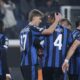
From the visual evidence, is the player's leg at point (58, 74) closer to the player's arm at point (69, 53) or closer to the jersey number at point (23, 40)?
the player's arm at point (69, 53)

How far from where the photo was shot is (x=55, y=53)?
10.1 m

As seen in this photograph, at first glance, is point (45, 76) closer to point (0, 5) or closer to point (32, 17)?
point (32, 17)

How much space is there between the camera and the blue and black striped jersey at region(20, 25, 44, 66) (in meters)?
10.2

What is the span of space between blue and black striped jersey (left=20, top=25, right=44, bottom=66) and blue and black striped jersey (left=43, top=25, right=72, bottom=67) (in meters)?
0.18

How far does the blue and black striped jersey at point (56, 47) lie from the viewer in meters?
10.1

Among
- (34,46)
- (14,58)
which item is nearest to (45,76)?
(34,46)

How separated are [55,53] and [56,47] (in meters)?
0.11

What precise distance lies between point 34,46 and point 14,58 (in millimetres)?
5773

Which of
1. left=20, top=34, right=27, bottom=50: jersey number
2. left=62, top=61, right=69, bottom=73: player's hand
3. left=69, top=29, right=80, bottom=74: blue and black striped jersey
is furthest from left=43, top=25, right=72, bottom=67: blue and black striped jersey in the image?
left=69, top=29, right=80, bottom=74: blue and black striped jersey

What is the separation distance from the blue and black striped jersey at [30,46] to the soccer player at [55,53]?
18 centimetres

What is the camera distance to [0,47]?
32.2 feet

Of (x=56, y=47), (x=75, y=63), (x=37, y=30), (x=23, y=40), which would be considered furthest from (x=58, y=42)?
(x=75, y=63)

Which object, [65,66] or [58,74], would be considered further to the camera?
[58,74]

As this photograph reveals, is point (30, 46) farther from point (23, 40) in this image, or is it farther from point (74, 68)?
point (74, 68)
